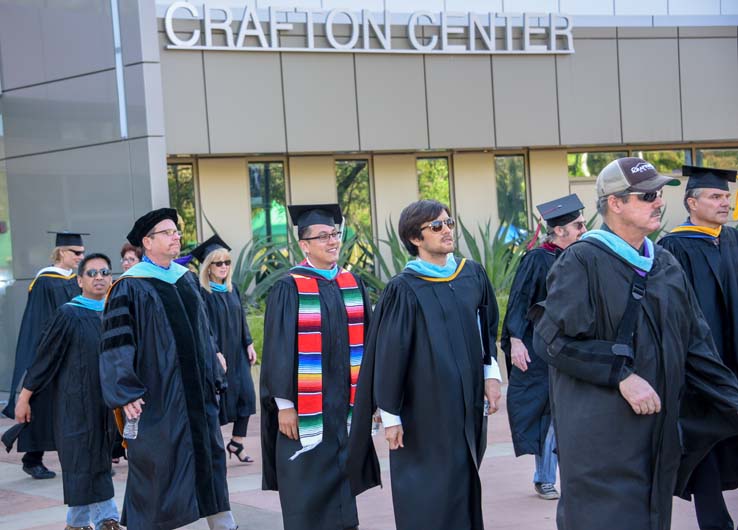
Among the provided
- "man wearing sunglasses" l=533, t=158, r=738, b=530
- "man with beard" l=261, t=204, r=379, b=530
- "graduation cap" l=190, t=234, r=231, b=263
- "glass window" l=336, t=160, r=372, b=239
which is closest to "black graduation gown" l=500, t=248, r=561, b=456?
"man with beard" l=261, t=204, r=379, b=530

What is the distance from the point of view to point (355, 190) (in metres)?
18.3

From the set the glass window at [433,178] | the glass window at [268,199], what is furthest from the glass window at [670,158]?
the glass window at [268,199]

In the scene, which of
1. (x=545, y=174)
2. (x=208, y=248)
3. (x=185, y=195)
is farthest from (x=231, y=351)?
(x=545, y=174)

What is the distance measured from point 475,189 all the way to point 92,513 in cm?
1269

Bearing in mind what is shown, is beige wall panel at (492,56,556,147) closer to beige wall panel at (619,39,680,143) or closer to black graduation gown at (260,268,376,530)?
beige wall panel at (619,39,680,143)

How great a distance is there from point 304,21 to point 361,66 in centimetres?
114

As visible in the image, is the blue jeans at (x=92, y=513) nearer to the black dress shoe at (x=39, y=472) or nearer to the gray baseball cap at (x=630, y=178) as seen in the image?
the black dress shoe at (x=39, y=472)

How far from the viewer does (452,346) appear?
558 centimetres

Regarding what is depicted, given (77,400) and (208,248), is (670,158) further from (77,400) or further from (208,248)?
(77,400)

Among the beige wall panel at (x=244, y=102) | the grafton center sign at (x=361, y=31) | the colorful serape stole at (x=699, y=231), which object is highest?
the grafton center sign at (x=361, y=31)

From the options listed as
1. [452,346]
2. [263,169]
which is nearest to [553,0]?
[263,169]

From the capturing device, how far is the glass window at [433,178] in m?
18.8

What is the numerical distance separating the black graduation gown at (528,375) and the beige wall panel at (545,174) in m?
11.7

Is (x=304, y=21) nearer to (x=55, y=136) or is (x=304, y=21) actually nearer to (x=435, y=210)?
(x=55, y=136)
